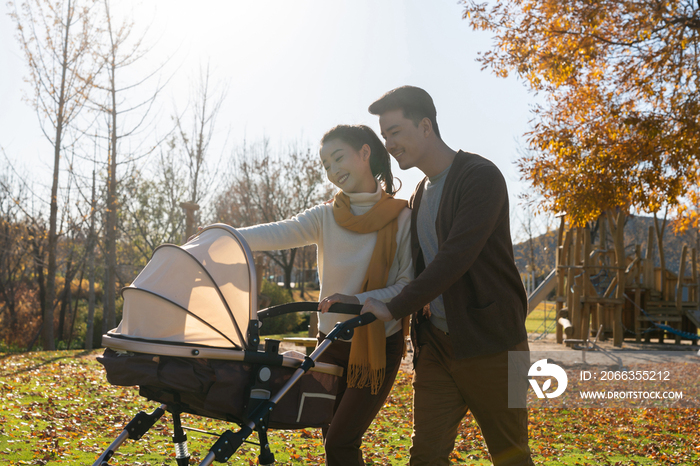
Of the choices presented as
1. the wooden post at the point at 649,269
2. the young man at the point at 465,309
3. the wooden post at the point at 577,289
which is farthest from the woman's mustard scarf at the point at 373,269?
the wooden post at the point at 649,269

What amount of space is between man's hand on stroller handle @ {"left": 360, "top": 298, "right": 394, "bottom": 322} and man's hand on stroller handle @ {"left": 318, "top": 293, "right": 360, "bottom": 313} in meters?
0.15

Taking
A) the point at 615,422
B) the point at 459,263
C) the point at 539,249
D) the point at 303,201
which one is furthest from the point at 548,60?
the point at 539,249

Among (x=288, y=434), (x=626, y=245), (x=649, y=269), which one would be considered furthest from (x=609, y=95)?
(x=626, y=245)

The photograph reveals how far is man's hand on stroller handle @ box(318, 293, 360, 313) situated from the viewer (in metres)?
2.62

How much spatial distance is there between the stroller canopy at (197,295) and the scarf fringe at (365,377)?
57 centimetres

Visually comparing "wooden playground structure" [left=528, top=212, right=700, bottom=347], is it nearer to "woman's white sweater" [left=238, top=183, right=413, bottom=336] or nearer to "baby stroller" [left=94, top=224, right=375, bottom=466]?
"woman's white sweater" [left=238, top=183, right=413, bottom=336]

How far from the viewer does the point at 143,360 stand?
2201 millimetres

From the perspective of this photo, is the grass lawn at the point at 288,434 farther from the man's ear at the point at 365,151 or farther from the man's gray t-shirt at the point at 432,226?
the man's ear at the point at 365,151

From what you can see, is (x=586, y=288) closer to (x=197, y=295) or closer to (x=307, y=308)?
(x=307, y=308)

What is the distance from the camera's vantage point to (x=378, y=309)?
2.54 metres

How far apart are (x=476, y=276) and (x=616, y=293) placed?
14.9 m

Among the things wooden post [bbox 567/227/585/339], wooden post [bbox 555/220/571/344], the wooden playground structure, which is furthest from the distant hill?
wooden post [bbox 567/227/585/339]

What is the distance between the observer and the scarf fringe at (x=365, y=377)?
2742mm

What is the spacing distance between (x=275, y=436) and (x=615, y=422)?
4369mm
